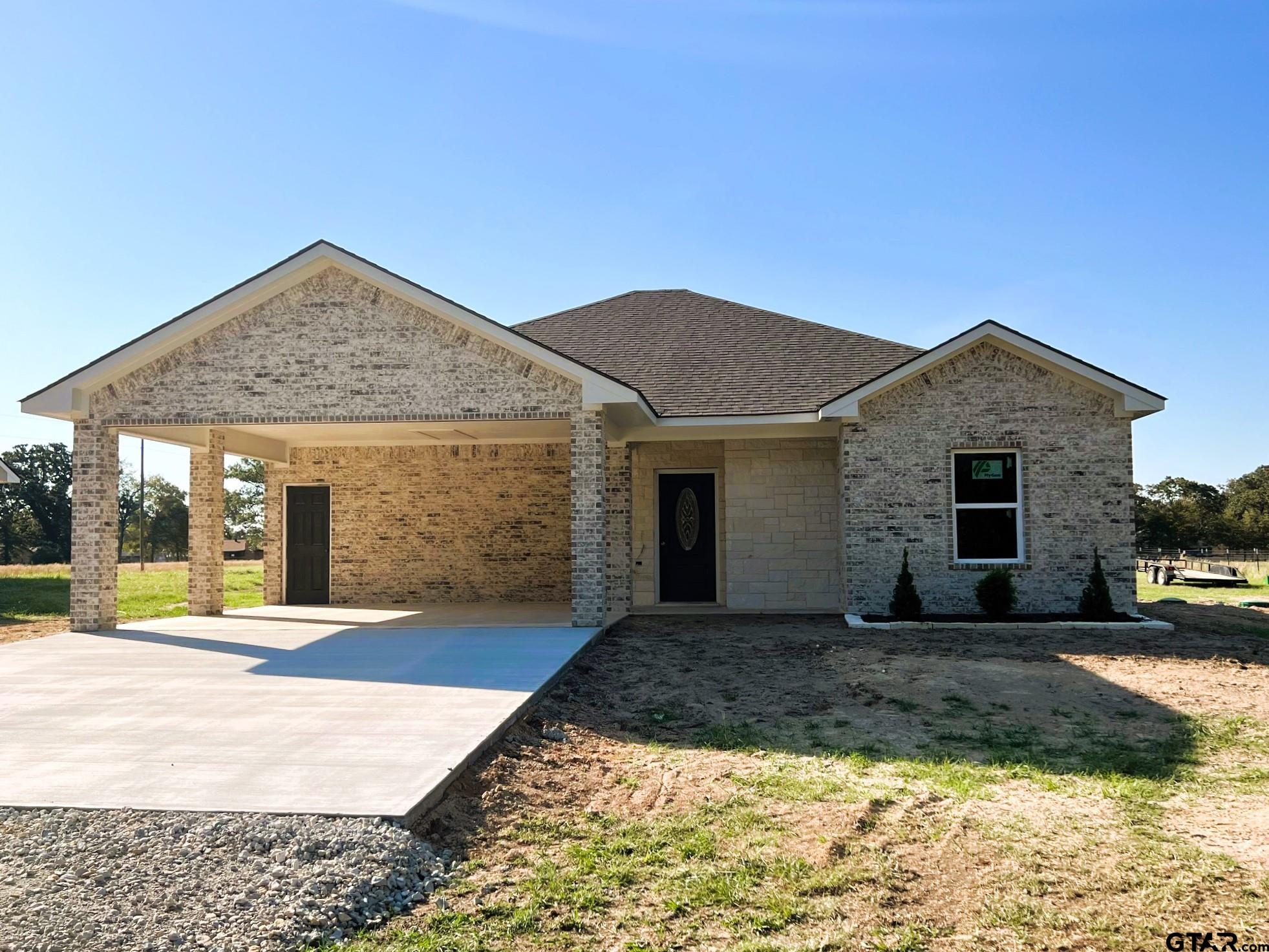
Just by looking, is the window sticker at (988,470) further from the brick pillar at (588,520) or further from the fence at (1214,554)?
the fence at (1214,554)

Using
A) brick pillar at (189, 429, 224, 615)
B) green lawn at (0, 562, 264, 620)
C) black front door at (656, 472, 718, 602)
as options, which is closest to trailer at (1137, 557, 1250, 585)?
black front door at (656, 472, 718, 602)

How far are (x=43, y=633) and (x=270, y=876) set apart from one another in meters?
11.5

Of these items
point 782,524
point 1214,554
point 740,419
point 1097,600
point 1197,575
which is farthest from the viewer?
point 1214,554

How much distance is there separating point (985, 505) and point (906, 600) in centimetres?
194

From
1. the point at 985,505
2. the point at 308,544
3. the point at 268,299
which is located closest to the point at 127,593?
the point at 308,544

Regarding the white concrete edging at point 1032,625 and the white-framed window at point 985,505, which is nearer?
the white concrete edging at point 1032,625

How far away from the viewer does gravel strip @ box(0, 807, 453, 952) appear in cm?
374

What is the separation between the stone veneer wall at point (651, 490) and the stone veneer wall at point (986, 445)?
2.73 meters

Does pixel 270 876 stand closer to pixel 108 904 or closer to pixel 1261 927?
pixel 108 904

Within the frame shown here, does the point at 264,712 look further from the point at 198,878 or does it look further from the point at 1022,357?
the point at 1022,357

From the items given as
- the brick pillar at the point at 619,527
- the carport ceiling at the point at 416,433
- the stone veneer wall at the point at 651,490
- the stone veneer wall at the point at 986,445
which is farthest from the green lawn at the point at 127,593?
the stone veneer wall at the point at 986,445

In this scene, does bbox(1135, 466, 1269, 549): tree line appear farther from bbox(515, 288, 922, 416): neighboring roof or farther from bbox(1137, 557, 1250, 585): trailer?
bbox(515, 288, 922, 416): neighboring roof

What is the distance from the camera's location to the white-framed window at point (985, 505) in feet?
43.6

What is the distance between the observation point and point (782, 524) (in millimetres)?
15047
